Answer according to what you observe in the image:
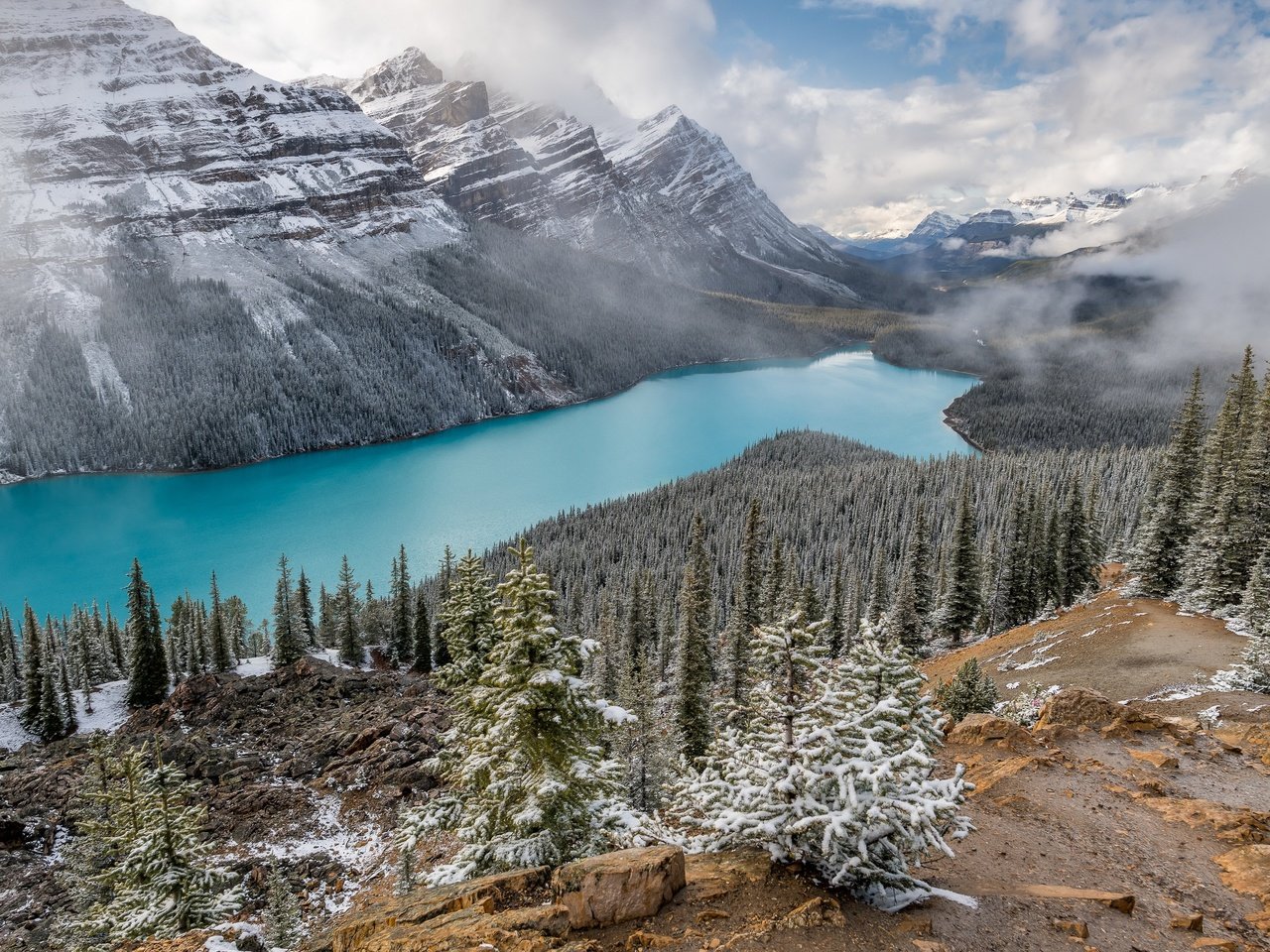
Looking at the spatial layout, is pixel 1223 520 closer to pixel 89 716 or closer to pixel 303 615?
pixel 303 615

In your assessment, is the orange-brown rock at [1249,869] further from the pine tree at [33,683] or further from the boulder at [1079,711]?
the pine tree at [33,683]

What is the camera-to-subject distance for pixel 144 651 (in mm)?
43781

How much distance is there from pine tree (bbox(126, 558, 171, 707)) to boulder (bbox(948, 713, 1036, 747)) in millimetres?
48443

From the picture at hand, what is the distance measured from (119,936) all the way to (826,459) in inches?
5325

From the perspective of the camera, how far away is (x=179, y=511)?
11238 cm

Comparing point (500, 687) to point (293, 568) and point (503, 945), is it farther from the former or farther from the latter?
point (293, 568)

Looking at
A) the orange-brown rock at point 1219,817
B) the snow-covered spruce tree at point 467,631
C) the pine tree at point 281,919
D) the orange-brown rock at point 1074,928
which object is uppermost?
the snow-covered spruce tree at point 467,631

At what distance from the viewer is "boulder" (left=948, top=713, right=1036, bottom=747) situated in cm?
1611

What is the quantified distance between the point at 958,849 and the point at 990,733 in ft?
20.8

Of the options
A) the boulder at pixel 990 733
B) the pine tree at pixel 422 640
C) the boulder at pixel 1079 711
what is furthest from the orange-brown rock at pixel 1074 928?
the pine tree at pixel 422 640

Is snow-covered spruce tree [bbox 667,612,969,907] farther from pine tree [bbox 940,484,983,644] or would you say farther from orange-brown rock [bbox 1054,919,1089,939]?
pine tree [bbox 940,484,983,644]

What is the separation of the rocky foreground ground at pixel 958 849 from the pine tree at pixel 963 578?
12.5m

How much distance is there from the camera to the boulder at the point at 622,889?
819 centimetres

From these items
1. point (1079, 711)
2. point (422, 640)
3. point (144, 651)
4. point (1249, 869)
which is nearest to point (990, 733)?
point (1079, 711)
